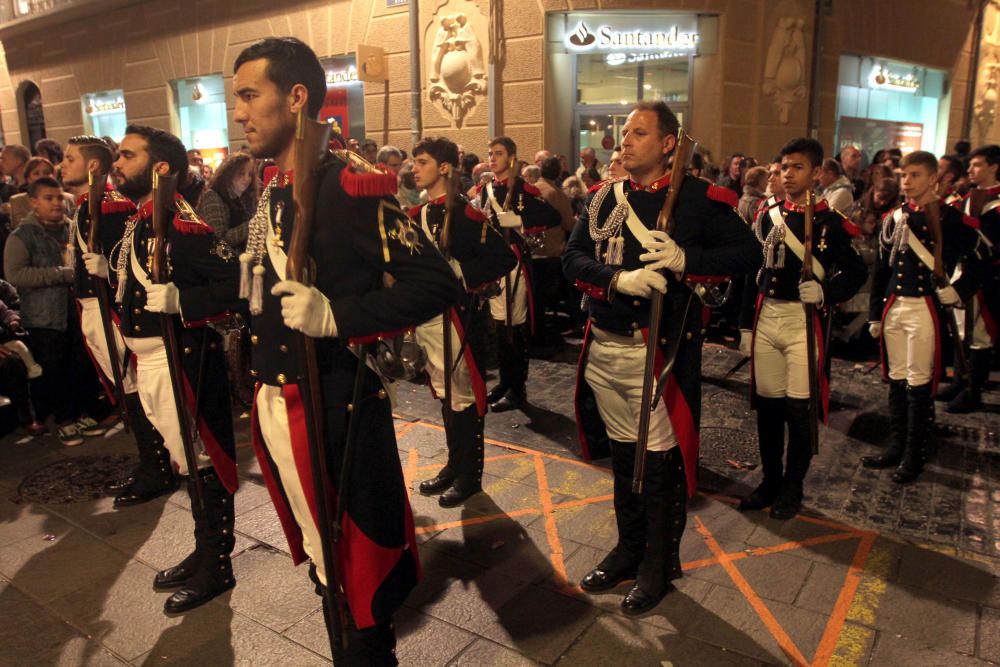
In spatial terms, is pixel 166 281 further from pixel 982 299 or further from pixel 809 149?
pixel 982 299

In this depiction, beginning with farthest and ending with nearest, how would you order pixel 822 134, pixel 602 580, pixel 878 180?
1. pixel 822 134
2. pixel 878 180
3. pixel 602 580

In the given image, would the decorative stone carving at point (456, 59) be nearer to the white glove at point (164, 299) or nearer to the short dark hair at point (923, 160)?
the short dark hair at point (923, 160)

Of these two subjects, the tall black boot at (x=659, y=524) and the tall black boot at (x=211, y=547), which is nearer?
the tall black boot at (x=659, y=524)

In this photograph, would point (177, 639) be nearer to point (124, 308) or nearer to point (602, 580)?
point (124, 308)

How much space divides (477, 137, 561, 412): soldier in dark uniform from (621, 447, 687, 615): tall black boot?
10.1 ft

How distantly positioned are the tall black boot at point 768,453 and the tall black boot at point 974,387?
2.72m

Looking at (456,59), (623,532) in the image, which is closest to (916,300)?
(623,532)

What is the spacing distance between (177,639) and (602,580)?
1.99m

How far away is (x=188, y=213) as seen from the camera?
3.47 m

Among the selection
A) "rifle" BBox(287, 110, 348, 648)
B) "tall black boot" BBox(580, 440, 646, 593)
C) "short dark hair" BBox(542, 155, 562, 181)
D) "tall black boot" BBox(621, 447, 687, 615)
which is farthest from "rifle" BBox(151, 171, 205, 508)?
"short dark hair" BBox(542, 155, 562, 181)

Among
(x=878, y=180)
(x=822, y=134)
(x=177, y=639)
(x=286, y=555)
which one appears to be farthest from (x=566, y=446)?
(x=822, y=134)

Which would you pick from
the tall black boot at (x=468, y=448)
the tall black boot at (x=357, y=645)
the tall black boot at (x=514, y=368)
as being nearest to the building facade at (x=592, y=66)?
the tall black boot at (x=514, y=368)

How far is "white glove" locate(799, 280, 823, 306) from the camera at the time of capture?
3990 mm

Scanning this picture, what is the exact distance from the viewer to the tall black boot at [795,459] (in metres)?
4.18
